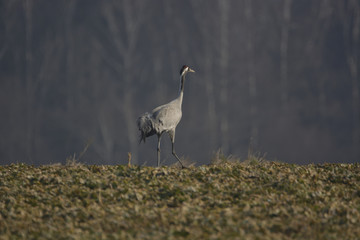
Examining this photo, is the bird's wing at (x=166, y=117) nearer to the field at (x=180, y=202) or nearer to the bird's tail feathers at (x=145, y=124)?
the bird's tail feathers at (x=145, y=124)

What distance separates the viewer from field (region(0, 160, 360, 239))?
6086 mm

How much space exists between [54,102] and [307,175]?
877 inches

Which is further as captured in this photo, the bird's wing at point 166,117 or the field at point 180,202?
the bird's wing at point 166,117

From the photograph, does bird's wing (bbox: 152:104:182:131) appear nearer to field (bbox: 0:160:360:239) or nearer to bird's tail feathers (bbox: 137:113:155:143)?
bird's tail feathers (bbox: 137:113:155:143)

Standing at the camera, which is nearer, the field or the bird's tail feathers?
the field

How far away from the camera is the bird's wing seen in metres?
9.86

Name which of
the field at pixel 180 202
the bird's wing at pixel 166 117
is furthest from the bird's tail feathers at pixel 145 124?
the field at pixel 180 202

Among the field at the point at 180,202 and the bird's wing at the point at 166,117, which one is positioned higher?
the bird's wing at the point at 166,117

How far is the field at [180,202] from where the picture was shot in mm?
6086

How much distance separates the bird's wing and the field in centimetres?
110

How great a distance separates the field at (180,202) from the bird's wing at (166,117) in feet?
3.61

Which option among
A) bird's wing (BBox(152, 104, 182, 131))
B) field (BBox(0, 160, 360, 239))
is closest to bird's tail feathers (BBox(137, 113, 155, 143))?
bird's wing (BBox(152, 104, 182, 131))

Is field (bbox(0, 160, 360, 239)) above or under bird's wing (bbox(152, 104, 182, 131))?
under

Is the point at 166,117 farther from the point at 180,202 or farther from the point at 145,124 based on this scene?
the point at 180,202
